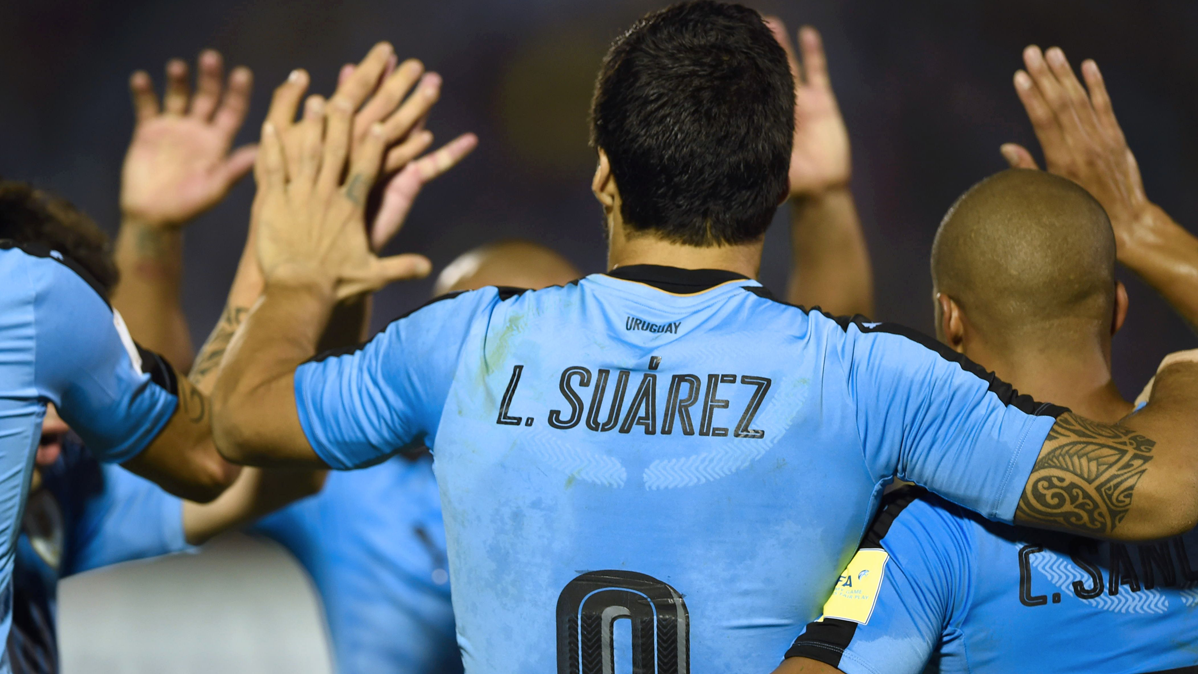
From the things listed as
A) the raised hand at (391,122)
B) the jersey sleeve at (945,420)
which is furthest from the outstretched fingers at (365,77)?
the jersey sleeve at (945,420)

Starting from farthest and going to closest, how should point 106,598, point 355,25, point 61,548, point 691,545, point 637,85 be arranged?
point 355,25 < point 106,598 < point 61,548 < point 637,85 < point 691,545

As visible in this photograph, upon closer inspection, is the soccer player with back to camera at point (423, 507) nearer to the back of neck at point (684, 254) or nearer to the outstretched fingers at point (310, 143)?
the outstretched fingers at point (310, 143)

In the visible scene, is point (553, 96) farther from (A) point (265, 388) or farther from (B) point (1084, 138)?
(A) point (265, 388)

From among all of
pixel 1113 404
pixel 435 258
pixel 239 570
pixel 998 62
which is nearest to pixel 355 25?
pixel 435 258

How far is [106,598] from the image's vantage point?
3809 mm

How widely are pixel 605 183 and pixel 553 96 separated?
14.2 ft

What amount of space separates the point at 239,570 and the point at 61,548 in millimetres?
1866

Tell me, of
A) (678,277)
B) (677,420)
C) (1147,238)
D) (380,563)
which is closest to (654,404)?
(677,420)

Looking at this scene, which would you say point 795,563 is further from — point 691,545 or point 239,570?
point 239,570

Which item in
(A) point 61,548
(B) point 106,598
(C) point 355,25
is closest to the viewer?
(A) point 61,548

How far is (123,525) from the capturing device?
2236 mm

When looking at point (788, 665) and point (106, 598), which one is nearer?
point (788, 665)

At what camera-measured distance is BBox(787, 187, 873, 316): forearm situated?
2.17 m

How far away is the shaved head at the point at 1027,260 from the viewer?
1457mm
